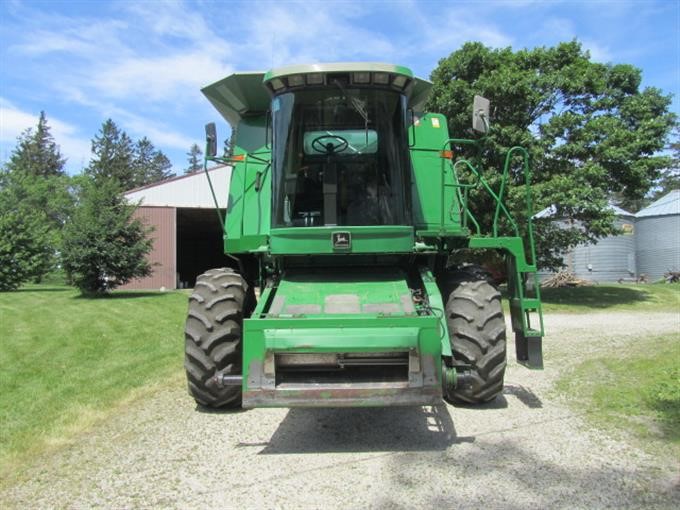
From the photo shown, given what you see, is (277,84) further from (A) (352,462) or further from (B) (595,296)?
(B) (595,296)

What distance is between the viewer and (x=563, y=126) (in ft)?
54.4

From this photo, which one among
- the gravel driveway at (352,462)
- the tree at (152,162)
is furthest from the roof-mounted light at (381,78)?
the tree at (152,162)

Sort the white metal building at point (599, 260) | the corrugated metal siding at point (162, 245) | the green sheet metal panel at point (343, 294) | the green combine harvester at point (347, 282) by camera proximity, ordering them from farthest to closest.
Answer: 1. the white metal building at point (599, 260)
2. the corrugated metal siding at point (162, 245)
3. the green sheet metal panel at point (343, 294)
4. the green combine harvester at point (347, 282)

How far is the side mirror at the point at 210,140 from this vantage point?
5707mm

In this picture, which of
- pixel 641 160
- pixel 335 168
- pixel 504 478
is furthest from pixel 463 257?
pixel 504 478

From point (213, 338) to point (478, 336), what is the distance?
2.38 m

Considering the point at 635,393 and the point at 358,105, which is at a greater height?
the point at 358,105

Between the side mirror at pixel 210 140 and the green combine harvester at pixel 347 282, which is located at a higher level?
the side mirror at pixel 210 140

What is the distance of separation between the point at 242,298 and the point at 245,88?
2.55m

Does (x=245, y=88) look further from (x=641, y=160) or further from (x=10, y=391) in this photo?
(x=641, y=160)

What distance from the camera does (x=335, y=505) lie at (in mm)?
3803

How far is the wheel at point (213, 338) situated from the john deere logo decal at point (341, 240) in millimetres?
1105

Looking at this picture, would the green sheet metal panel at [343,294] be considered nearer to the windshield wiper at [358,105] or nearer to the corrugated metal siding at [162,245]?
the windshield wiper at [358,105]

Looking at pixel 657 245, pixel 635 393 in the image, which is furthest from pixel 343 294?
pixel 657 245
